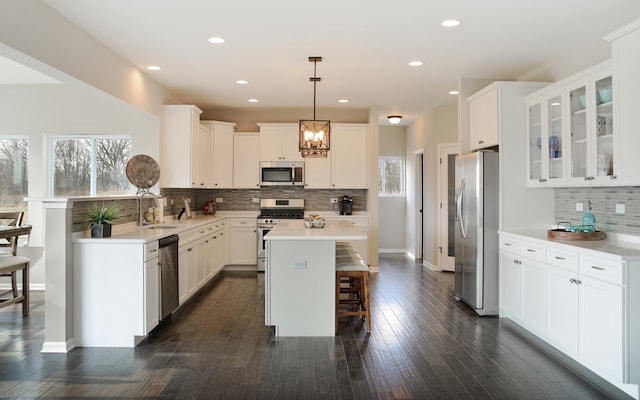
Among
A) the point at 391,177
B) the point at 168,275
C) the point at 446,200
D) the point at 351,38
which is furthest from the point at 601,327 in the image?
the point at 391,177

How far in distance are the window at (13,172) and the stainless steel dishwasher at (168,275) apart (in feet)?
9.88

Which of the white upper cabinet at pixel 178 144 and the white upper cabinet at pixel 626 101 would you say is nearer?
the white upper cabinet at pixel 626 101

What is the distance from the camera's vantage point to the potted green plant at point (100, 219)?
3664 mm

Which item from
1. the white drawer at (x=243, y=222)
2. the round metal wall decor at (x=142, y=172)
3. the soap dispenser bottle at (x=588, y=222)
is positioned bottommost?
the white drawer at (x=243, y=222)

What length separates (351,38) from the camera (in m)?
3.98

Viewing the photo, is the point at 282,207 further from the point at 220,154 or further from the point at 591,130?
the point at 591,130

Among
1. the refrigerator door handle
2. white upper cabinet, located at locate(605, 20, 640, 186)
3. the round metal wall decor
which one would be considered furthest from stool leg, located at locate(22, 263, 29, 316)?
white upper cabinet, located at locate(605, 20, 640, 186)

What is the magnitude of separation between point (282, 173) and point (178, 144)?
5.96 ft

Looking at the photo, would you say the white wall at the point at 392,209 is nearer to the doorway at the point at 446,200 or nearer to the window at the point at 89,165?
the doorway at the point at 446,200

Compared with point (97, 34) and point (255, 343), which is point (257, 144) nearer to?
point (97, 34)

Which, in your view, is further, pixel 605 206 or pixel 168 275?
pixel 168 275

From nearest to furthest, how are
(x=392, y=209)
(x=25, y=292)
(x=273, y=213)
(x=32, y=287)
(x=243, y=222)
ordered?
(x=25, y=292) → (x=32, y=287) → (x=243, y=222) → (x=273, y=213) → (x=392, y=209)

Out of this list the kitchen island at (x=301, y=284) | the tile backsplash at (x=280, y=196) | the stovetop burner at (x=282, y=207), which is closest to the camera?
the kitchen island at (x=301, y=284)

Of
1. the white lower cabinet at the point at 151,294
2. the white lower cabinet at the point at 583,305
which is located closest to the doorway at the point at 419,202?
the white lower cabinet at the point at 583,305
